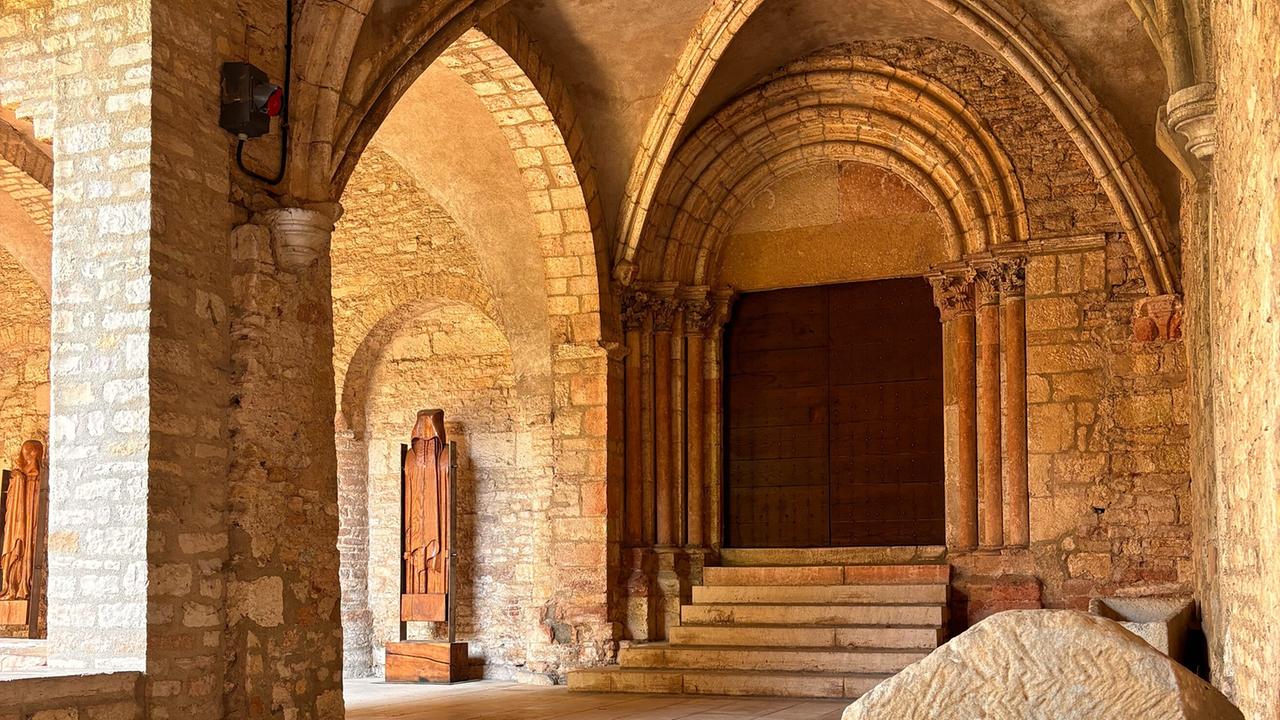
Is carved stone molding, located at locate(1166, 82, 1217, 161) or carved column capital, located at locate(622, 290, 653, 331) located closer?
carved stone molding, located at locate(1166, 82, 1217, 161)

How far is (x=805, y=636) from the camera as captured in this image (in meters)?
8.22

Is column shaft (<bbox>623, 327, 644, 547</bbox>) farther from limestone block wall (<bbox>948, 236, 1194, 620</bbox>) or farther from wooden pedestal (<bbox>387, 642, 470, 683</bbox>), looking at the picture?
limestone block wall (<bbox>948, 236, 1194, 620</bbox>)

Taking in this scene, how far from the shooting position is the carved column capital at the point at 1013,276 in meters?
8.53

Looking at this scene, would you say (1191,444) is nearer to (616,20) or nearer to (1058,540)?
(1058,540)

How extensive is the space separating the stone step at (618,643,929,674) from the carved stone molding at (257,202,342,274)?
3663 millimetres

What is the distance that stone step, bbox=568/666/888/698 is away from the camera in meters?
7.61

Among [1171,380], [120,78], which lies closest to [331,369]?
[120,78]

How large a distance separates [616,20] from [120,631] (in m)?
5.04

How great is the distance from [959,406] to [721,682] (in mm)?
2415

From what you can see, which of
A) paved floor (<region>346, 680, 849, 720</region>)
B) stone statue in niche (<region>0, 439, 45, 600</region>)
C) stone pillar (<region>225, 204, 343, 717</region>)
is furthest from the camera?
stone statue in niche (<region>0, 439, 45, 600</region>)


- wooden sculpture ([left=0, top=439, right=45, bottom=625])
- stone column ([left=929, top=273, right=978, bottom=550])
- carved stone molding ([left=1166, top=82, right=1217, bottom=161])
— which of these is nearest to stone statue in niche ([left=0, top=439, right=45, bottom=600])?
wooden sculpture ([left=0, top=439, right=45, bottom=625])

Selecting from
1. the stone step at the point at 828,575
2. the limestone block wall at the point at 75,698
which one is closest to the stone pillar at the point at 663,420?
the stone step at the point at 828,575

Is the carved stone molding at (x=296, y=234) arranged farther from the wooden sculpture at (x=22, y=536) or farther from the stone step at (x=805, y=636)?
the wooden sculpture at (x=22, y=536)

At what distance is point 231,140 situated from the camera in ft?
18.4
